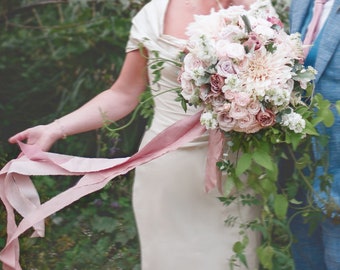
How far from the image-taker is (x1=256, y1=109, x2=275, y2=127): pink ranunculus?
2953 mm

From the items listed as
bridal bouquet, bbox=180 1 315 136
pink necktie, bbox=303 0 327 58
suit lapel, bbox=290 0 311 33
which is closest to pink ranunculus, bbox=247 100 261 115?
bridal bouquet, bbox=180 1 315 136

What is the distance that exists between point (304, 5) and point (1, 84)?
2.79 m

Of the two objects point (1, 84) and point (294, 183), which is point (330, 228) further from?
point (1, 84)

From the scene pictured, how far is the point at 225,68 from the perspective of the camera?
2.97m

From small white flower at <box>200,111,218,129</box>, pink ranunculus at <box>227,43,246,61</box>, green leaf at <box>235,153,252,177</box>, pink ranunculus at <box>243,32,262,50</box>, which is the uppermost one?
pink ranunculus at <box>243,32,262,50</box>

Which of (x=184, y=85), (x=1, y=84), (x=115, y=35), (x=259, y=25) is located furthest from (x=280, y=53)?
(x=1, y=84)

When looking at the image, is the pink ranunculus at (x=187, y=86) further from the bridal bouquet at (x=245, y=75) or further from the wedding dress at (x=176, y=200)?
the wedding dress at (x=176, y=200)

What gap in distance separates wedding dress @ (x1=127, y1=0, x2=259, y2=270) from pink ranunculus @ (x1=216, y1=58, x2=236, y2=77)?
0.36 metres

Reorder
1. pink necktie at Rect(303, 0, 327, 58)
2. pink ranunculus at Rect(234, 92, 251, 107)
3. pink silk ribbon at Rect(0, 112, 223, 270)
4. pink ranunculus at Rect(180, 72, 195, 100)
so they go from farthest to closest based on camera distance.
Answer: pink necktie at Rect(303, 0, 327, 58)
pink silk ribbon at Rect(0, 112, 223, 270)
pink ranunculus at Rect(180, 72, 195, 100)
pink ranunculus at Rect(234, 92, 251, 107)

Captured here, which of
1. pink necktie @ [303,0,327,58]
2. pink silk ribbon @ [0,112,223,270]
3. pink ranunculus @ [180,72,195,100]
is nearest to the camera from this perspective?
pink ranunculus @ [180,72,195,100]

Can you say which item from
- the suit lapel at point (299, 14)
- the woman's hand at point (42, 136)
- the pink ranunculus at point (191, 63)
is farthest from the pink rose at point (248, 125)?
the woman's hand at point (42, 136)

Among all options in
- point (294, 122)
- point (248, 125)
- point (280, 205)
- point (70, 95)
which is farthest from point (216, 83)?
point (70, 95)

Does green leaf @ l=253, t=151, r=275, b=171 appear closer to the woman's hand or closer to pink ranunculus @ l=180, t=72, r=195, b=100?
pink ranunculus @ l=180, t=72, r=195, b=100

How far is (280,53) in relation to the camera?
301 cm
